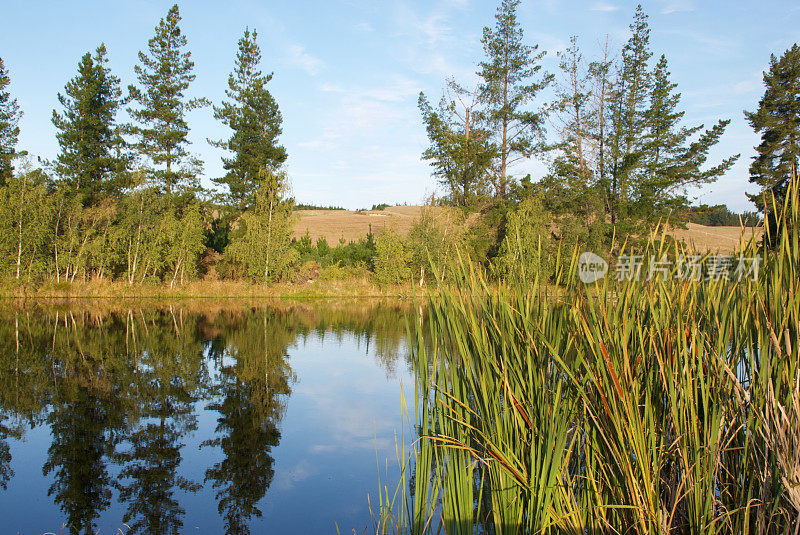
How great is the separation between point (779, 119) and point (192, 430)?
3242 cm

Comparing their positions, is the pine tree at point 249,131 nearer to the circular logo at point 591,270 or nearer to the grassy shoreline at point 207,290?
the grassy shoreline at point 207,290

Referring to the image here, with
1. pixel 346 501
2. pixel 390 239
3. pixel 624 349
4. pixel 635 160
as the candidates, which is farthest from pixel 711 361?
pixel 635 160

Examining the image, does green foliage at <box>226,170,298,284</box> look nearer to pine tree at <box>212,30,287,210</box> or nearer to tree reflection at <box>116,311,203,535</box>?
pine tree at <box>212,30,287,210</box>

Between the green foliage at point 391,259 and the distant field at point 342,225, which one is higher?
the distant field at point 342,225

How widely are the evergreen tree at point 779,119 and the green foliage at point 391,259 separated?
59.1 feet

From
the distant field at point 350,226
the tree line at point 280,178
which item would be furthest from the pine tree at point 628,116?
the distant field at point 350,226

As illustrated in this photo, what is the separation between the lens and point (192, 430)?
309 inches

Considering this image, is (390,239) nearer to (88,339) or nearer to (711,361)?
(88,339)

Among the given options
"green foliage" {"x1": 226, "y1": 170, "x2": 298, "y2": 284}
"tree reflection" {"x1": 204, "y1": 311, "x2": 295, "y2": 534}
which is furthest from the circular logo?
"green foliage" {"x1": 226, "y1": 170, "x2": 298, "y2": 284}

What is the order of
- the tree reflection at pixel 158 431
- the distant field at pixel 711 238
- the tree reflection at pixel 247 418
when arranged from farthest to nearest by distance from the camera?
1. the tree reflection at pixel 247 418
2. the tree reflection at pixel 158 431
3. the distant field at pixel 711 238

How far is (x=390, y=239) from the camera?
30.6 metres

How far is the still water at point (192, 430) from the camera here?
543cm

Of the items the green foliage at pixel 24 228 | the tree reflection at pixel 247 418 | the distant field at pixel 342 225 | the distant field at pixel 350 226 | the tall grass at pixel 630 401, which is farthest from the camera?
the distant field at pixel 342 225

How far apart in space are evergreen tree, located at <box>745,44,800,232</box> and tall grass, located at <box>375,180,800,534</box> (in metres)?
29.6
